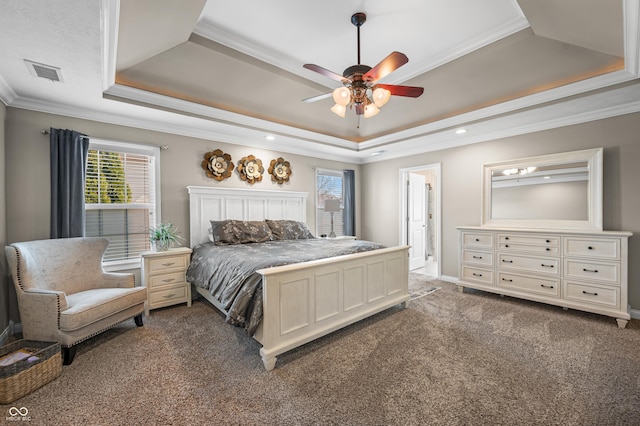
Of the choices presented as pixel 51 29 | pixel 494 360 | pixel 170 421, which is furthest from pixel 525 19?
pixel 170 421

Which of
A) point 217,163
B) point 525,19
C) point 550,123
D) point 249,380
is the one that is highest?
point 525,19

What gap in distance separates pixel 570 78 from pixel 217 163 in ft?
14.9

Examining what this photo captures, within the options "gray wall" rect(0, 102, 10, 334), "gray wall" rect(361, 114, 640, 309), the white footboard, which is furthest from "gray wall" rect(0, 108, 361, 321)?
"gray wall" rect(361, 114, 640, 309)

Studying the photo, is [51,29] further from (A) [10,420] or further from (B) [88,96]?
(A) [10,420]

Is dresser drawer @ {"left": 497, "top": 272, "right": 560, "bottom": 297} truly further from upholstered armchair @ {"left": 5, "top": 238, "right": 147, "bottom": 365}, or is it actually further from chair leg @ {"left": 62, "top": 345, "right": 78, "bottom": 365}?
chair leg @ {"left": 62, "top": 345, "right": 78, "bottom": 365}

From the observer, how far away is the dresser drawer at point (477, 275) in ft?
12.5

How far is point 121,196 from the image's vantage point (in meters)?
3.43

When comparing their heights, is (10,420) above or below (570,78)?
Result: below

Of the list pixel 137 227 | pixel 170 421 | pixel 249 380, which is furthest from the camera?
pixel 137 227

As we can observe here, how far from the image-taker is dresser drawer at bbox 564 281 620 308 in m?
2.89

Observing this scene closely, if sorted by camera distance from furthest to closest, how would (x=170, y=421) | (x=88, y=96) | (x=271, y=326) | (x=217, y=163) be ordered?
(x=217, y=163)
(x=88, y=96)
(x=271, y=326)
(x=170, y=421)

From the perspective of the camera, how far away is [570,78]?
9.64ft

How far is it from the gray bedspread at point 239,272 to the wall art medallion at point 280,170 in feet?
5.49

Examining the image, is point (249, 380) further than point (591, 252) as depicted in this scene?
No
